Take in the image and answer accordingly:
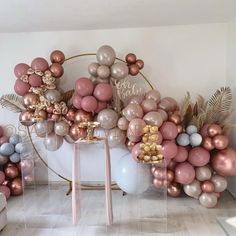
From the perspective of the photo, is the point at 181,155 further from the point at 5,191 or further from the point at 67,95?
the point at 5,191

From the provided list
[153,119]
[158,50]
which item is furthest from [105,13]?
[153,119]

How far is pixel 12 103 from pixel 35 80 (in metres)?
0.47

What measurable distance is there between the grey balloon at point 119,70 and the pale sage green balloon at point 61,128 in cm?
73

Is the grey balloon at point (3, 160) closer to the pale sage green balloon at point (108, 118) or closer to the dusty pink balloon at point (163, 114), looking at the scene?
the pale sage green balloon at point (108, 118)

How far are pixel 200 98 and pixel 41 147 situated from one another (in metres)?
1.85

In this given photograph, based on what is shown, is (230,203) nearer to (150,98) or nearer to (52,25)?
(150,98)

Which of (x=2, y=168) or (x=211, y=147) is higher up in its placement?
(x=211, y=147)

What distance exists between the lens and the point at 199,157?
2.71 metres

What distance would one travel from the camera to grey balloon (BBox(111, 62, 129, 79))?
2.89m

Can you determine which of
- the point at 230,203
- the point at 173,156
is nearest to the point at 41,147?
the point at 173,156

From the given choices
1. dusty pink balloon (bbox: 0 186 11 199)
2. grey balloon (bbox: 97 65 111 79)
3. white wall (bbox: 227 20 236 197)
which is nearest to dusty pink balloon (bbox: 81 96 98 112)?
grey balloon (bbox: 97 65 111 79)

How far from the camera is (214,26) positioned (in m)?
3.22

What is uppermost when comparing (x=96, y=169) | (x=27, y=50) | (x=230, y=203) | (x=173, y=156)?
(x=27, y=50)

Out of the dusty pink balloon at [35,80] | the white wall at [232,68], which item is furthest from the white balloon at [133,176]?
the dusty pink balloon at [35,80]
